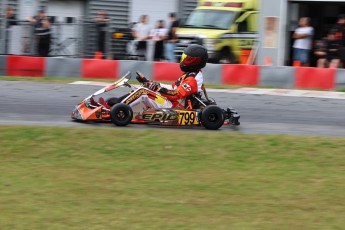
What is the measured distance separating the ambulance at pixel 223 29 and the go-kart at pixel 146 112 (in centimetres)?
855

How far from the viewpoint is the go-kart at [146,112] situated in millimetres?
10000

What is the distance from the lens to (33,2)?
2273 cm

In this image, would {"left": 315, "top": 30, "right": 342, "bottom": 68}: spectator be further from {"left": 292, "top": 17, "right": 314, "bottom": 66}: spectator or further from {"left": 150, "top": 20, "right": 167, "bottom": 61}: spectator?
{"left": 150, "top": 20, "right": 167, "bottom": 61}: spectator

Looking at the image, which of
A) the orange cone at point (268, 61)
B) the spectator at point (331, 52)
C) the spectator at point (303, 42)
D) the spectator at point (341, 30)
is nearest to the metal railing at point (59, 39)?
the orange cone at point (268, 61)

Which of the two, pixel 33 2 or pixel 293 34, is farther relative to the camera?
pixel 33 2

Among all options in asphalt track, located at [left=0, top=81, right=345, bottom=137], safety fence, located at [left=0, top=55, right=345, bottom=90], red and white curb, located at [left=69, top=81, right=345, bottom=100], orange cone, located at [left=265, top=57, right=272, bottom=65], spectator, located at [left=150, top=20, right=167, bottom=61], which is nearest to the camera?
asphalt track, located at [left=0, top=81, right=345, bottom=137]

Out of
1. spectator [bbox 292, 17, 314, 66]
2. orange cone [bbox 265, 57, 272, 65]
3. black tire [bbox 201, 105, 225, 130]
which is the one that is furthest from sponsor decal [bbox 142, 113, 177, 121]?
orange cone [bbox 265, 57, 272, 65]

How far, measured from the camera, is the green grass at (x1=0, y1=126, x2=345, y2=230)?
6.24m

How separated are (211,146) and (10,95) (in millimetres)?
5294

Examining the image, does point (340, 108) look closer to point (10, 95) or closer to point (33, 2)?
point (10, 95)

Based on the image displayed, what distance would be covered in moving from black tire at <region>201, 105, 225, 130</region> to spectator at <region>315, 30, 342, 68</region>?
7120mm

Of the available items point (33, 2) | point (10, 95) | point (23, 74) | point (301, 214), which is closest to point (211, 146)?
point (301, 214)

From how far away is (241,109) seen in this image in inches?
487

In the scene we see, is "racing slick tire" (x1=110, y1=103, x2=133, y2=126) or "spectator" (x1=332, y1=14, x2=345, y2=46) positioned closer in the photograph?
"racing slick tire" (x1=110, y1=103, x2=133, y2=126)
